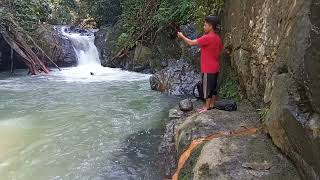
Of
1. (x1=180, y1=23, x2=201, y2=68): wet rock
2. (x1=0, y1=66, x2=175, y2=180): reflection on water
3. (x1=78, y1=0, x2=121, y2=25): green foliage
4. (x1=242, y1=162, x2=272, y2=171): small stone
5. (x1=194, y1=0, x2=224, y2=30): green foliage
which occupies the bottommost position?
(x1=0, y1=66, x2=175, y2=180): reflection on water

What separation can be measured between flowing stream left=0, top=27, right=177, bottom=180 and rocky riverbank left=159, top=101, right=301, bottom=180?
28.6 inches

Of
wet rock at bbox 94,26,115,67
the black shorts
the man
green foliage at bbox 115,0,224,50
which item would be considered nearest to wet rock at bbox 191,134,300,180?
the man

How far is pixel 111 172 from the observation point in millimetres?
5578

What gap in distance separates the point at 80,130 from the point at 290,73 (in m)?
4.68

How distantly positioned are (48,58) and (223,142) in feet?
43.1

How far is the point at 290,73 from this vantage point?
3662mm

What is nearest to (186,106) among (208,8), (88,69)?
(208,8)

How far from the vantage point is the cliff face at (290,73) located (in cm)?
313

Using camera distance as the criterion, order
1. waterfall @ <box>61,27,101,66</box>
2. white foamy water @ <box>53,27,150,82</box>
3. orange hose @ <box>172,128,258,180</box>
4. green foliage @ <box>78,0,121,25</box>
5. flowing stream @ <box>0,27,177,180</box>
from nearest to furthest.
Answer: orange hose @ <box>172,128,258,180</box> < flowing stream @ <box>0,27,177,180</box> < white foamy water @ <box>53,27,150,82</box> < waterfall @ <box>61,27,101,66</box> < green foliage @ <box>78,0,121,25</box>

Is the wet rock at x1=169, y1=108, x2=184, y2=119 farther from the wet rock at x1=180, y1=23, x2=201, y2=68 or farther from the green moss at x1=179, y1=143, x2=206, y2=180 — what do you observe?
the wet rock at x1=180, y1=23, x2=201, y2=68

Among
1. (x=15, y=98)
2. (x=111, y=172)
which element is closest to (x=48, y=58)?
(x=15, y=98)

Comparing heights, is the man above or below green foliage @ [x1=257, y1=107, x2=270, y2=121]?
above

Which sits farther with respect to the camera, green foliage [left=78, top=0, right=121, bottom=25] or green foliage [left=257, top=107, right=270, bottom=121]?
green foliage [left=78, top=0, right=121, bottom=25]

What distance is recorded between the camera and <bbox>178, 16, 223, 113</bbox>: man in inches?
238
